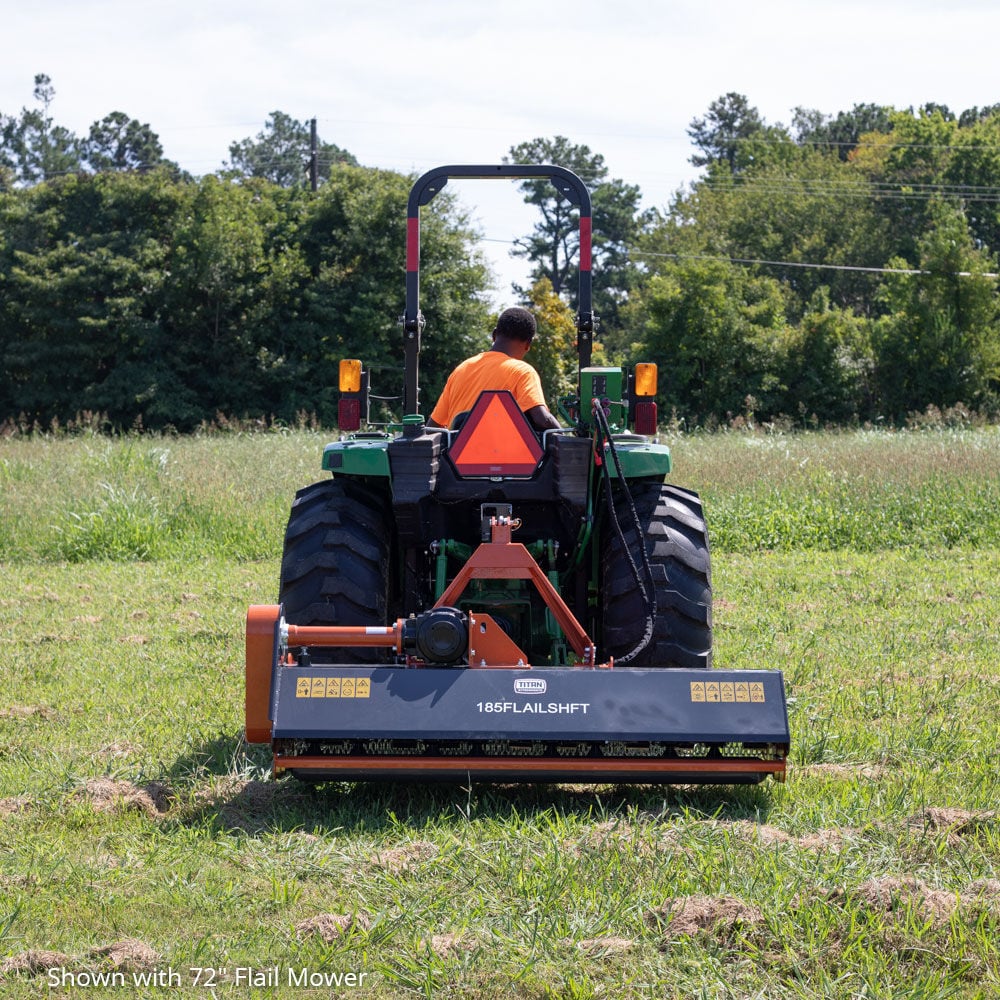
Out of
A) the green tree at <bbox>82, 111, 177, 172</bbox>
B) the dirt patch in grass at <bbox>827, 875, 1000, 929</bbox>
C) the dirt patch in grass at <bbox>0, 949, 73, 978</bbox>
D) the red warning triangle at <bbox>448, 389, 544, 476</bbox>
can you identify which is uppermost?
the green tree at <bbox>82, 111, 177, 172</bbox>

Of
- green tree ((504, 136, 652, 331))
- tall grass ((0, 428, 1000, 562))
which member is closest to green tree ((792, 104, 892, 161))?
green tree ((504, 136, 652, 331))

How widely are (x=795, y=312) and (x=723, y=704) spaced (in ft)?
161

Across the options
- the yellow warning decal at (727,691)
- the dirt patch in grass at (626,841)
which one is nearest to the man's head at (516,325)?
the yellow warning decal at (727,691)

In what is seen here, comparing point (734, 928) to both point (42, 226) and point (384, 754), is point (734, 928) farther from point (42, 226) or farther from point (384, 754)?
point (42, 226)

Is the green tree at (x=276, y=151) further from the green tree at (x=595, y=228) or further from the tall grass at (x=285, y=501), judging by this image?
the tall grass at (x=285, y=501)

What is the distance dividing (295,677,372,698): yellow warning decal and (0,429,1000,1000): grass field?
0.40 m

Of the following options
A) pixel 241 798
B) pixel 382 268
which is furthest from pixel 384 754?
pixel 382 268

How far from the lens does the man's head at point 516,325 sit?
228 inches

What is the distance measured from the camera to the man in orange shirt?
559cm

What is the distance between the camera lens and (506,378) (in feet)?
18.4

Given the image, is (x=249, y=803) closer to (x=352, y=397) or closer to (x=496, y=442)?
(x=496, y=442)

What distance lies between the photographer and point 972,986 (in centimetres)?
318

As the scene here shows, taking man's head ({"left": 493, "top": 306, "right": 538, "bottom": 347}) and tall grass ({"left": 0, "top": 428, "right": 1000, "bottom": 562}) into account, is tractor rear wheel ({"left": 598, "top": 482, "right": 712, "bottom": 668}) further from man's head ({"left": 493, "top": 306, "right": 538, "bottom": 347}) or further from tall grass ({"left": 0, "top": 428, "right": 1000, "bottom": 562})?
tall grass ({"left": 0, "top": 428, "right": 1000, "bottom": 562})

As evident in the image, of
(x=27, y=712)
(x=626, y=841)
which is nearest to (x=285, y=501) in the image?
(x=27, y=712)
